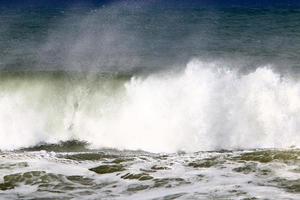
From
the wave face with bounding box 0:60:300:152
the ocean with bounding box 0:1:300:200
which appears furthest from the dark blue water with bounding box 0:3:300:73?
the wave face with bounding box 0:60:300:152

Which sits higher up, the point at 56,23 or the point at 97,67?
the point at 56,23

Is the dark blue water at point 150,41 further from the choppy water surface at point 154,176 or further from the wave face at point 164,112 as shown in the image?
the choppy water surface at point 154,176

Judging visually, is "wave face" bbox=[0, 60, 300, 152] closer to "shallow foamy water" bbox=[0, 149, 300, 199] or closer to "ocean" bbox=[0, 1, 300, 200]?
"ocean" bbox=[0, 1, 300, 200]

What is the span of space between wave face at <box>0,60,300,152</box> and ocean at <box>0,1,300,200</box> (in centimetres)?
4

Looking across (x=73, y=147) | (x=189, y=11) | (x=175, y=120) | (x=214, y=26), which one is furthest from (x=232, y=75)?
(x=189, y=11)

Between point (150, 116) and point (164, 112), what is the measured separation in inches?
19.7

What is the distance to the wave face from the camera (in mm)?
16766

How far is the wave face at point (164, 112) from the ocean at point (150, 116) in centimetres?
4

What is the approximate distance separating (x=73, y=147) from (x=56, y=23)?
3039 centimetres

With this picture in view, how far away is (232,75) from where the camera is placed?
19.4m

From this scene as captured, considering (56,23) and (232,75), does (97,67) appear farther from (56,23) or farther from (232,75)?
(56,23)

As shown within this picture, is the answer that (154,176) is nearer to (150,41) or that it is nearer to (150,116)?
(150,116)

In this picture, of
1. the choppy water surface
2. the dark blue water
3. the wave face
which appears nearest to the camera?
the choppy water surface

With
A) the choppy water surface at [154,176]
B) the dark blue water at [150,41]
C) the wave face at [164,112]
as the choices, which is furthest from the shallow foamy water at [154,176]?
the dark blue water at [150,41]
